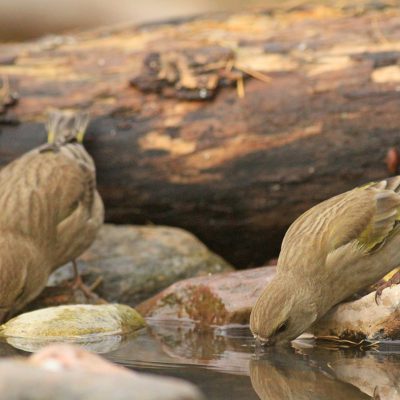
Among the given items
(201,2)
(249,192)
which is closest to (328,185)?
(249,192)

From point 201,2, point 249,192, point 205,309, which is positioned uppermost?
point 201,2

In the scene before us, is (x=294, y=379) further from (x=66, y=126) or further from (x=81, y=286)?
(x=66, y=126)

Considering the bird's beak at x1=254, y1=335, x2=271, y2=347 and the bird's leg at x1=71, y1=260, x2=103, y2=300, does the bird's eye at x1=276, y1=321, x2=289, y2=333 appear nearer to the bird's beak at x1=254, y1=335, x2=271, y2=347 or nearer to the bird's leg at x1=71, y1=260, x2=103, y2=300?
the bird's beak at x1=254, y1=335, x2=271, y2=347

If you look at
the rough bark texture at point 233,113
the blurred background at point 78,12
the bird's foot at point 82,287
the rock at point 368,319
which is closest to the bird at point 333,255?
the rock at point 368,319

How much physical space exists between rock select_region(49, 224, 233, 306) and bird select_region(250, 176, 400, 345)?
1716 millimetres

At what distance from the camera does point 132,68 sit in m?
8.46

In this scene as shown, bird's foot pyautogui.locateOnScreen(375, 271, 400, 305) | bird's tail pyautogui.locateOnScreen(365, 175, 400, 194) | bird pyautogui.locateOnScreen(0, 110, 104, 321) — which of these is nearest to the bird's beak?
bird's foot pyautogui.locateOnScreen(375, 271, 400, 305)

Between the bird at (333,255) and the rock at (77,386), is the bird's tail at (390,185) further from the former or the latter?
the rock at (77,386)

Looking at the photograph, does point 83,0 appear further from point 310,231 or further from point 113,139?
point 310,231

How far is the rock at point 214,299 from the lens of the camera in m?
6.81

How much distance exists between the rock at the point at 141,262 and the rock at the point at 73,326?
121cm

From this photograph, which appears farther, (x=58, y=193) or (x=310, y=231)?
(x=58, y=193)

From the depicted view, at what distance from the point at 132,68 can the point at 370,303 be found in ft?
10.8

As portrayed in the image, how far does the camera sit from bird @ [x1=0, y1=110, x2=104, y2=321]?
22.7ft
